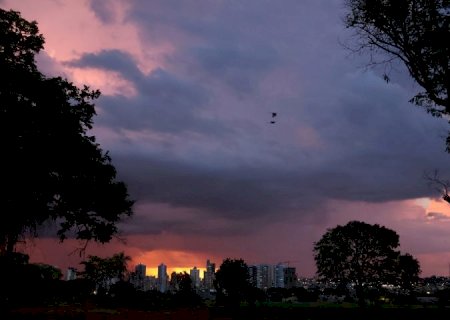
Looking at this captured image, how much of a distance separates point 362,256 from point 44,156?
5571 cm

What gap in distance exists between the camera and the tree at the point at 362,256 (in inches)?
2616

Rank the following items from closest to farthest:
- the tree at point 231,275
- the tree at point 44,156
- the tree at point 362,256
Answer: the tree at point 44,156 → the tree at point 362,256 → the tree at point 231,275

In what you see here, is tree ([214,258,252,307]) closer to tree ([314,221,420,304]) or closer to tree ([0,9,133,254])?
tree ([314,221,420,304])

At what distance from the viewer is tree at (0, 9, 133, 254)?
20.8 m

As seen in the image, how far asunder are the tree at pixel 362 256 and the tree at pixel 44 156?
49.4m

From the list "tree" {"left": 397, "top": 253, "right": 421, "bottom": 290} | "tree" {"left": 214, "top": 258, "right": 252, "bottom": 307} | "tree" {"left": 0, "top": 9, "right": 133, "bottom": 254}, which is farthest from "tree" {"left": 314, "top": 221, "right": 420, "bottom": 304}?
"tree" {"left": 0, "top": 9, "right": 133, "bottom": 254}

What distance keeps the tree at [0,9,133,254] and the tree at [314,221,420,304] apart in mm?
49355

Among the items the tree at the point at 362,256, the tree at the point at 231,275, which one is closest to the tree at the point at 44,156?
the tree at the point at 362,256

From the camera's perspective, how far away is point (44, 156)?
21312 mm

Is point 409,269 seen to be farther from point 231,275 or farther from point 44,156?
point 44,156

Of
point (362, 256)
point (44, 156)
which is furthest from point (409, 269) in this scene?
point (44, 156)

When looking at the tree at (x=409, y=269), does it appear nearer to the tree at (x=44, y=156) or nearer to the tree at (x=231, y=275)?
the tree at (x=231, y=275)

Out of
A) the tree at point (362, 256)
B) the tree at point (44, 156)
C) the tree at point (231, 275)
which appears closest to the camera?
the tree at point (44, 156)

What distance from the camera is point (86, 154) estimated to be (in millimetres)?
23125
